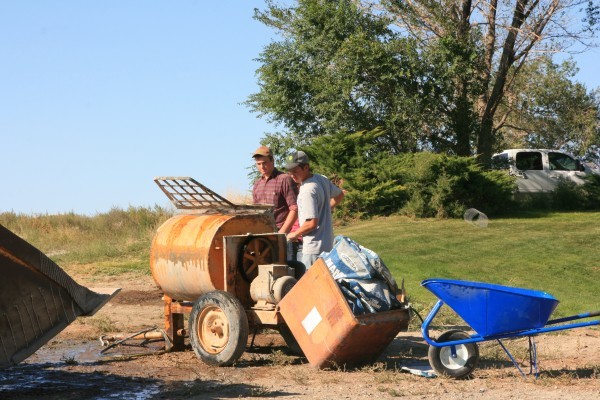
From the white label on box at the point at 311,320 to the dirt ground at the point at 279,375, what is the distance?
406 millimetres

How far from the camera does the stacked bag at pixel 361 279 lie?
28.3ft

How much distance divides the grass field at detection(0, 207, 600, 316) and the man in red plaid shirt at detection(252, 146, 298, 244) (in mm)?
3367

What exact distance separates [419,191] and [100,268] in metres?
9.74

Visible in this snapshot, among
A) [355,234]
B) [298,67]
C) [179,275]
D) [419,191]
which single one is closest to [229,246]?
[179,275]

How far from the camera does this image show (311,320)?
869 cm

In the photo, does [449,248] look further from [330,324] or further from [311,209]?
[330,324]

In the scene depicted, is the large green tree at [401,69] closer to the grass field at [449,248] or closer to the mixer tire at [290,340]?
the grass field at [449,248]

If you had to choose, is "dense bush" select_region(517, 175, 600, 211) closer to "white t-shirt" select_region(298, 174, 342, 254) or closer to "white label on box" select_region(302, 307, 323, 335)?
"white t-shirt" select_region(298, 174, 342, 254)

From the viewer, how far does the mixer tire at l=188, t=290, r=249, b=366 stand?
9.03m

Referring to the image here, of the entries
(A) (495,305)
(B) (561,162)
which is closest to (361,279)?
(A) (495,305)

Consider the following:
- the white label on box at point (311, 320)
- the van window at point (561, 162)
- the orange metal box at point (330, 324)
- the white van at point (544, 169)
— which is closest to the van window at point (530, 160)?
the white van at point (544, 169)

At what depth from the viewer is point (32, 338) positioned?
769cm

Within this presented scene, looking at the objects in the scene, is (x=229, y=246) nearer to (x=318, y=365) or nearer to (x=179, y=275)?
(x=179, y=275)

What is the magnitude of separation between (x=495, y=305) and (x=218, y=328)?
9.30ft
